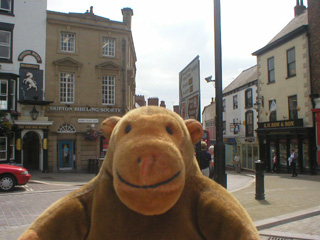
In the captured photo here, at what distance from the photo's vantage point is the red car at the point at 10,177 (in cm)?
1109

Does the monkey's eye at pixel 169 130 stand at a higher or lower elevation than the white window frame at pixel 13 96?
lower

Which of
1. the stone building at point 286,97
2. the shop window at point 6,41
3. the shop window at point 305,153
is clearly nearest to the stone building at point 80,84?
the shop window at point 6,41

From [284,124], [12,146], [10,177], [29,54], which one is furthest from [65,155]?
[284,124]

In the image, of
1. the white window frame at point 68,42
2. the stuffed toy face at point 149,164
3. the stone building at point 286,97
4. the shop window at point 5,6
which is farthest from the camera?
the white window frame at point 68,42

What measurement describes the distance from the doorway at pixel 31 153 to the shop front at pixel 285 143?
1679 cm

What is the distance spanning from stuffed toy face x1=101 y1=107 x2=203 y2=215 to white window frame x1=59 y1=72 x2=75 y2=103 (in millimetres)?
19484

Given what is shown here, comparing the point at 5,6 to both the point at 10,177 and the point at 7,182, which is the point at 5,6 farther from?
the point at 7,182

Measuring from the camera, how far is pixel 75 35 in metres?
20.6

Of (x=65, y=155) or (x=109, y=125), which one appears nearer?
(x=109, y=125)

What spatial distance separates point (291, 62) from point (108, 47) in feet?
43.5

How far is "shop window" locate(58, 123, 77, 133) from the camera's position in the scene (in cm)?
1984

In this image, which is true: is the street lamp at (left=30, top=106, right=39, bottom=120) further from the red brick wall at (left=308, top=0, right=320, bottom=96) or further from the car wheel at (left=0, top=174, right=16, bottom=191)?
the red brick wall at (left=308, top=0, right=320, bottom=96)

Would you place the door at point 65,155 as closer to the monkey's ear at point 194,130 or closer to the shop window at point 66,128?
the shop window at point 66,128

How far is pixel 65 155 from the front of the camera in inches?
792
